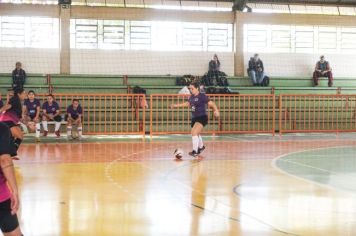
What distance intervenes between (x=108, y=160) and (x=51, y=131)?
9.22m

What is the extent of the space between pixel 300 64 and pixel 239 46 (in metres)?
3.81

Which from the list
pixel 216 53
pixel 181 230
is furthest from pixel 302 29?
pixel 181 230

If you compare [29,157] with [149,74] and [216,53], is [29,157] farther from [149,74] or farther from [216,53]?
[216,53]

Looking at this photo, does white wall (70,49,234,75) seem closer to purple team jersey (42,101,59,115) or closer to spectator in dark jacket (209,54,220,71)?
spectator in dark jacket (209,54,220,71)

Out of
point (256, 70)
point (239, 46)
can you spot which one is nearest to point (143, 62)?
point (239, 46)

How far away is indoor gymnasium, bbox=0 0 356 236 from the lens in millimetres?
7289

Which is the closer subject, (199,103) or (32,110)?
(199,103)

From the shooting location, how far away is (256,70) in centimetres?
2758

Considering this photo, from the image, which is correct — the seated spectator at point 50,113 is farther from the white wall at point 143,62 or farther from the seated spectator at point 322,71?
the seated spectator at point 322,71

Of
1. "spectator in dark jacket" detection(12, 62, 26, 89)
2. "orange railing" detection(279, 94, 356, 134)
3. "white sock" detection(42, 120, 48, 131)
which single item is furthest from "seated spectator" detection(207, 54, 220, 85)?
"white sock" detection(42, 120, 48, 131)

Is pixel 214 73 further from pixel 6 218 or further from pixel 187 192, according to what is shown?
pixel 6 218

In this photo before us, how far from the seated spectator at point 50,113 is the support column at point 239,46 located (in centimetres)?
1121

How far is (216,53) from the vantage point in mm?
28656

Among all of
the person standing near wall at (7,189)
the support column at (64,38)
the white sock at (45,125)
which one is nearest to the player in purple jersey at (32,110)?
the white sock at (45,125)
